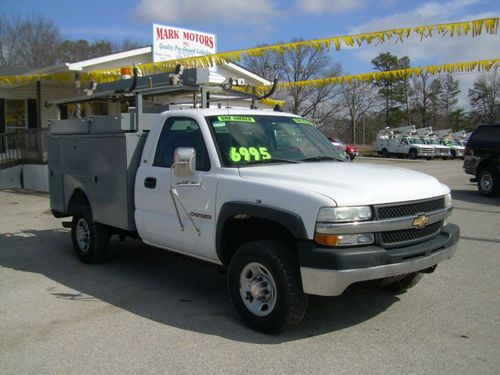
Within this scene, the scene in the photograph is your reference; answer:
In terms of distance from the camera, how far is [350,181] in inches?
170

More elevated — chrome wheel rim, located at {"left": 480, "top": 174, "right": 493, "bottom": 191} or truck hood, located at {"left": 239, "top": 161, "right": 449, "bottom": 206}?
truck hood, located at {"left": 239, "top": 161, "right": 449, "bottom": 206}

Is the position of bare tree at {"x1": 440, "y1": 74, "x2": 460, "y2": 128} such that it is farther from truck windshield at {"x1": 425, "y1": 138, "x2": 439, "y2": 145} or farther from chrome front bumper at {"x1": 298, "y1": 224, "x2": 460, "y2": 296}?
chrome front bumper at {"x1": 298, "y1": 224, "x2": 460, "y2": 296}

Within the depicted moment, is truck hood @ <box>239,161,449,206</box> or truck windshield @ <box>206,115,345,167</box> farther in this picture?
truck windshield @ <box>206,115,345,167</box>

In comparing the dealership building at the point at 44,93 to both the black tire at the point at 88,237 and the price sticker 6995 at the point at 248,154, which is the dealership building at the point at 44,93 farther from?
the price sticker 6995 at the point at 248,154

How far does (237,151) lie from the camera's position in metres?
5.05

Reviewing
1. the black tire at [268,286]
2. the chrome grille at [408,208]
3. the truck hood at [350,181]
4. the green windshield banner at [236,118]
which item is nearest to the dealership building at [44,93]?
the green windshield banner at [236,118]

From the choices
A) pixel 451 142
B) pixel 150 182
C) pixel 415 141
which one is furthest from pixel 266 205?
pixel 451 142

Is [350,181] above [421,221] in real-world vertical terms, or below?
above

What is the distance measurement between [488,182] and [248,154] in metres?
11.3

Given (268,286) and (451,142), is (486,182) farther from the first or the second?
(451,142)

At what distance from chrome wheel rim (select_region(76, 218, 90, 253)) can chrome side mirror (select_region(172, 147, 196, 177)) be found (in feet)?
8.43

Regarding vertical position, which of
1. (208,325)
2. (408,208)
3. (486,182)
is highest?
(408,208)

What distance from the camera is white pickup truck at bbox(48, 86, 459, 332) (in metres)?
4.07

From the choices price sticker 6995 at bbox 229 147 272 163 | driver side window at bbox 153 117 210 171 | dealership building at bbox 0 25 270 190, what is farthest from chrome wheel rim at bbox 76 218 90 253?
dealership building at bbox 0 25 270 190
